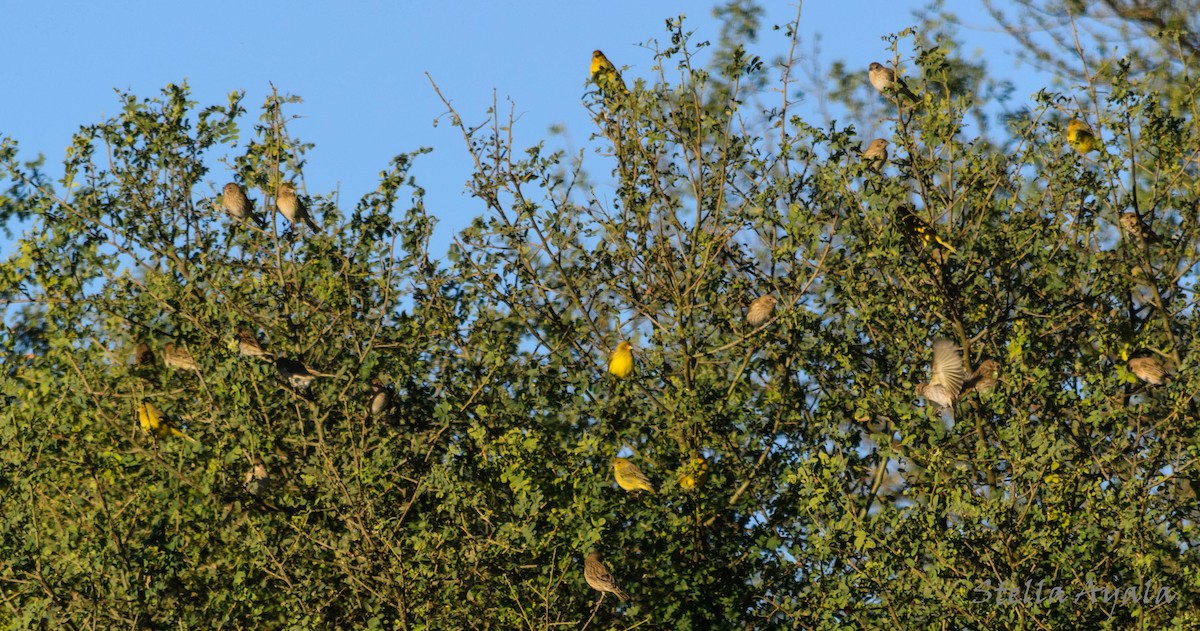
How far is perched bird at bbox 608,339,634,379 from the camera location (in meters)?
8.43

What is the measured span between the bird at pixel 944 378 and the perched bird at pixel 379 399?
2.93 metres

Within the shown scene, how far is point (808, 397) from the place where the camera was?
9.18m

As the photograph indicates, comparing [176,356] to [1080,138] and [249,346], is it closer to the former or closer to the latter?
[249,346]

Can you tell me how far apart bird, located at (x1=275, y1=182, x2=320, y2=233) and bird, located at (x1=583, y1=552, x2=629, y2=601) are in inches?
115

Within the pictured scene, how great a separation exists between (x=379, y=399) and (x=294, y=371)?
0.49 meters

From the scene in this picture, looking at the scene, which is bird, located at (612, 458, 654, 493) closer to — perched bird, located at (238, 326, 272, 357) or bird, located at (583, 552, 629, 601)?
bird, located at (583, 552, 629, 601)

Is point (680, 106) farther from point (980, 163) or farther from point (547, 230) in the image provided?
point (980, 163)

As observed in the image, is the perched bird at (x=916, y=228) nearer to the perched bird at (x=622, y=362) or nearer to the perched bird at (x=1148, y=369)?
the perched bird at (x=1148, y=369)

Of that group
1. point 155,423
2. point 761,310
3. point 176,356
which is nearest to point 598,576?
A: point 761,310

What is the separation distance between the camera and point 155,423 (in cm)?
862

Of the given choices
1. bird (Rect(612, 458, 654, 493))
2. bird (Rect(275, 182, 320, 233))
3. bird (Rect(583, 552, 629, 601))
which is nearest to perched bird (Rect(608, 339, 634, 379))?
bird (Rect(612, 458, 654, 493))

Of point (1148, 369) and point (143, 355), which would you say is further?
point (143, 355)

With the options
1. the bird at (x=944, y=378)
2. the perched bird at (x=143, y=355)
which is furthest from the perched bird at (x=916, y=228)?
the perched bird at (x=143, y=355)

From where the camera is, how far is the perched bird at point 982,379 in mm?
7582
